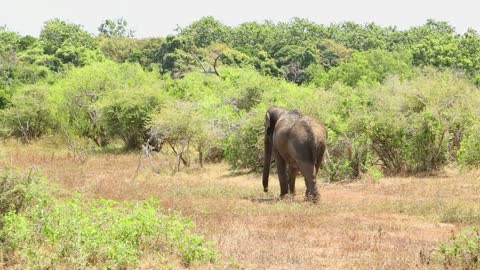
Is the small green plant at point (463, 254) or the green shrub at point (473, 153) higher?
the green shrub at point (473, 153)

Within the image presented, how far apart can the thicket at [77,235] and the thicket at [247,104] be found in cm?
781

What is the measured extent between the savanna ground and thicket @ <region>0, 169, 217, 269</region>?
1.70 ft

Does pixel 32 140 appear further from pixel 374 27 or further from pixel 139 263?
pixel 374 27

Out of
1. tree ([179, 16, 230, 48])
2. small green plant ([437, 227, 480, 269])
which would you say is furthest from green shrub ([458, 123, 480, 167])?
tree ([179, 16, 230, 48])

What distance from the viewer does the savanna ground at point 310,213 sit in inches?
392

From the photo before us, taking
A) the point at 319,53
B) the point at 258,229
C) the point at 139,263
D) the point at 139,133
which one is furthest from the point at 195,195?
the point at 319,53

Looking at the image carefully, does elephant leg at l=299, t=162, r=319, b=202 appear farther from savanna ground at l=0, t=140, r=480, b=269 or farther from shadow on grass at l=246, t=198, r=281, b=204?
shadow on grass at l=246, t=198, r=281, b=204

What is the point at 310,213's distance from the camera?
14.3 meters

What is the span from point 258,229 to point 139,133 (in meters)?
22.7

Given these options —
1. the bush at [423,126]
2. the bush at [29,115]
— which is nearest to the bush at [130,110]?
the bush at [29,115]

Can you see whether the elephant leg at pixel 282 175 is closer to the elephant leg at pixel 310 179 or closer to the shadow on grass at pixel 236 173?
the elephant leg at pixel 310 179

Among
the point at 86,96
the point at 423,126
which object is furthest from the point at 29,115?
the point at 423,126

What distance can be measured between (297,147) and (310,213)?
2.63 m

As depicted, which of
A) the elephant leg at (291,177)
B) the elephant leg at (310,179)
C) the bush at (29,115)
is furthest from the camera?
the bush at (29,115)
